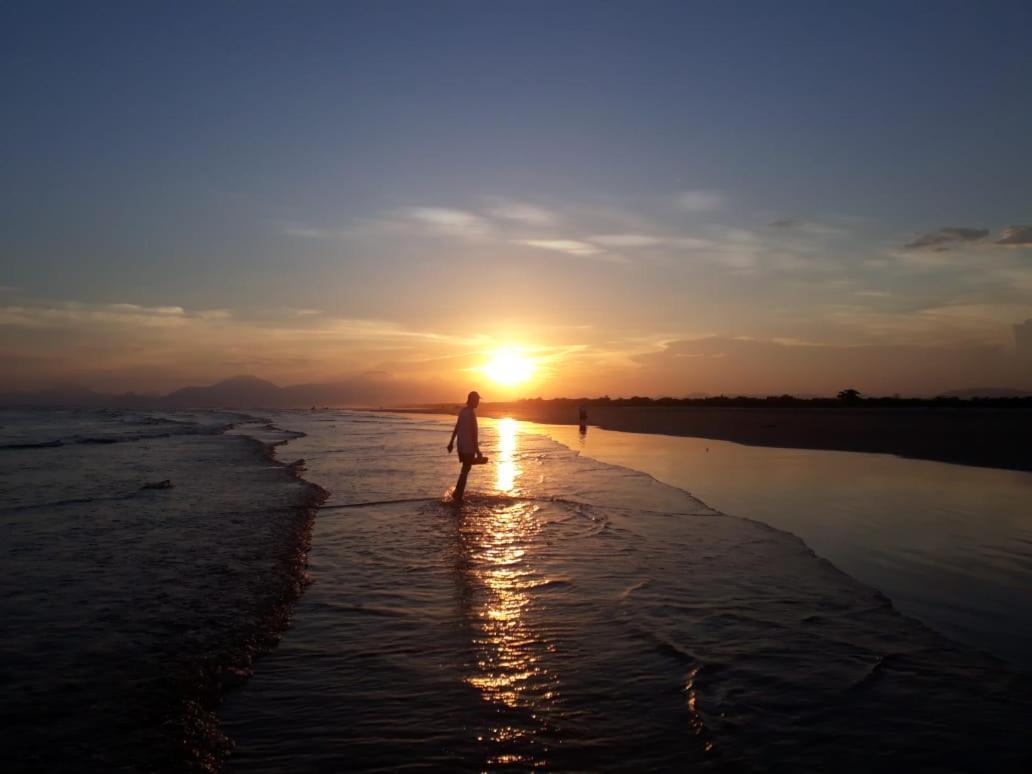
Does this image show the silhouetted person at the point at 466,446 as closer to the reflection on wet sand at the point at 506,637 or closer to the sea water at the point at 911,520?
the reflection on wet sand at the point at 506,637

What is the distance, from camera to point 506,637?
7.20 metres

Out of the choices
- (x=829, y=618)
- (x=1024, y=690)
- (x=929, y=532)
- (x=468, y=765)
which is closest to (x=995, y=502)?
(x=929, y=532)

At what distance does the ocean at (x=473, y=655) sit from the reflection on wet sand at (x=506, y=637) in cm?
3

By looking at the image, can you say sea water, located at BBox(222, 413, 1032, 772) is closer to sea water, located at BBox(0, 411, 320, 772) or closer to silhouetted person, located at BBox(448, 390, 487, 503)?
sea water, located at BBox(0, 411, 320, 772)

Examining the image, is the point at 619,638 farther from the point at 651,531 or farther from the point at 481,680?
the point at 651,531

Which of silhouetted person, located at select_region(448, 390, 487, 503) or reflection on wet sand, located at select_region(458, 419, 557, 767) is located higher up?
silhouetted person, located at select_region(448, 390, 487, 503)

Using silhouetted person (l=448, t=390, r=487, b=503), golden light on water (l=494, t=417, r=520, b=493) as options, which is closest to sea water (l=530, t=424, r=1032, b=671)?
golden light on water (l=494, t=417, r=520, b=493)

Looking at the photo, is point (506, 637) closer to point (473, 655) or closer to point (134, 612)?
point (473, 655)

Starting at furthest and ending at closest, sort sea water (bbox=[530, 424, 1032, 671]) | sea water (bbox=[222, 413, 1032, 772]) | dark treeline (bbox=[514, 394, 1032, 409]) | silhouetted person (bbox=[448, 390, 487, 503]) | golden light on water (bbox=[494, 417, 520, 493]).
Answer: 1. dark treeline (bbox=[514, 394, 1032, 409])
2. golden light on water (bbox=[494, 417, 520, 493])
3. silhouetted person (bbox=[448, 390, 487, 503])
4. sea water (bbox=[530, 424, 1032, 671])
5. sea water (bbox=[222, 413, 1032, 772])

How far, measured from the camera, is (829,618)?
7.81m

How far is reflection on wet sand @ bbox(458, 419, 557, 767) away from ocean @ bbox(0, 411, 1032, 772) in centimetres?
3

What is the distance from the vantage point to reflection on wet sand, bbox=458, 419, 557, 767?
5.06 m

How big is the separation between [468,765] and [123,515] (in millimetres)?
12442

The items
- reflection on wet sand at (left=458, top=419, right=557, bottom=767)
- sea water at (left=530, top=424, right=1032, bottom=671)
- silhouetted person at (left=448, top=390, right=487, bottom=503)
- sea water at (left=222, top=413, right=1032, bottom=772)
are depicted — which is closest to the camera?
sea water at (left=222, top=413, right=1032, bottom=772)
